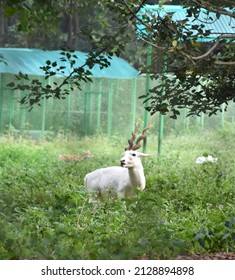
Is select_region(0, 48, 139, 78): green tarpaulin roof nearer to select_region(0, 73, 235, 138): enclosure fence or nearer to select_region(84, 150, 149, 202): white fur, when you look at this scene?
select_region(0, 73, 235, 138): enclosure fence

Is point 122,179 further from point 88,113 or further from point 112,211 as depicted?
point 88,113

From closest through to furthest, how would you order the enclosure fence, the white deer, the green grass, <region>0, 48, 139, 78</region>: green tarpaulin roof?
the green grass
the white deer
<region>0, 48, 139, 78</region>: green tarpaulin roof
the enclosure fence

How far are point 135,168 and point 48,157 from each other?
6.64 meters

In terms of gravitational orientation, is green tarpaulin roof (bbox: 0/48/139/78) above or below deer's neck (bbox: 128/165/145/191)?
above

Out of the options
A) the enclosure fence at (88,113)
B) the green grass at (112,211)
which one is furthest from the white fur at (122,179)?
the enclosure fence at (88,113)

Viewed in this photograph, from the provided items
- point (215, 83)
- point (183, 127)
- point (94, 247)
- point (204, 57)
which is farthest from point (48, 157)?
point (94, 247)

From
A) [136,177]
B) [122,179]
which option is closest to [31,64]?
[122,179]

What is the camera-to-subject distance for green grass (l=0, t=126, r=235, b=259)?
7.11 m

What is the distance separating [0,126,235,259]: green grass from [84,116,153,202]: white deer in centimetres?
21

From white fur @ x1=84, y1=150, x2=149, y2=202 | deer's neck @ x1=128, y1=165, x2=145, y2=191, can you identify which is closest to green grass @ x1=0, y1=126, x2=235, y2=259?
white fur @ x1=84, y1=150, x2=149, y2=202

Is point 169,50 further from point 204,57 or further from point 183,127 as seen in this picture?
point 183,127

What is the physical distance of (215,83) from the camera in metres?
10.8

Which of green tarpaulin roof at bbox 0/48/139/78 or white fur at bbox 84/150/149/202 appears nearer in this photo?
white fur at bbox 84/150/149/202

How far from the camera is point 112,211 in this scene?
970cm
